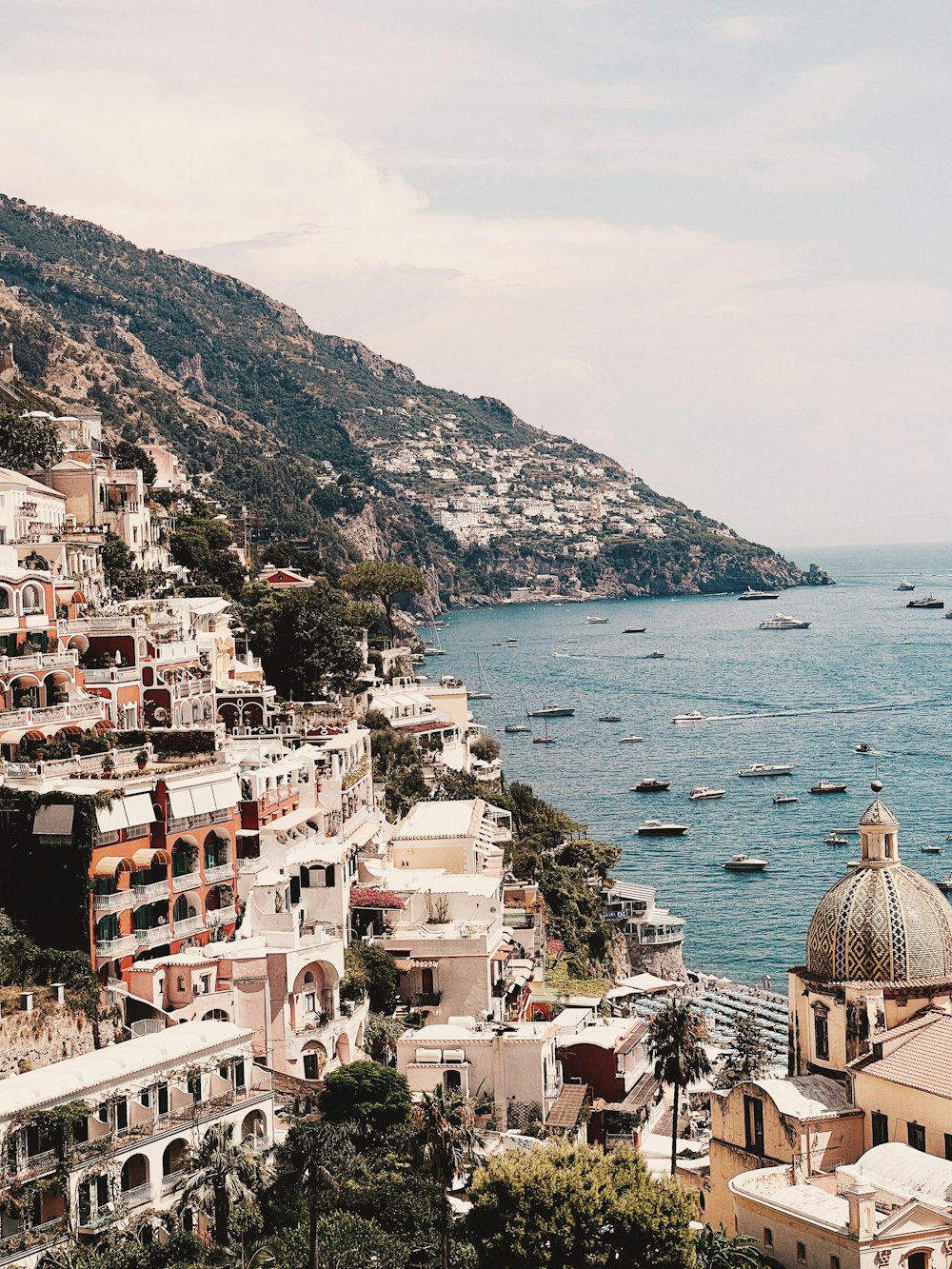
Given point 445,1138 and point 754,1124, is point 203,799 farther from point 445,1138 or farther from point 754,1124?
point 754,1124

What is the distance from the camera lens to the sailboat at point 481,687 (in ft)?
501

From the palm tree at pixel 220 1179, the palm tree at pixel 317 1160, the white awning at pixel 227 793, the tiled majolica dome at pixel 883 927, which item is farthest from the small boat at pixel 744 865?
the palm tree at pixel 220 1179

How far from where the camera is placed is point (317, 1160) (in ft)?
88.4

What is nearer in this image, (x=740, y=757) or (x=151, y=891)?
(x=151, y=891)

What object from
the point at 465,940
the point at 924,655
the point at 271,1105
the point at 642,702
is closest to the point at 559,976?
the point at 465,940

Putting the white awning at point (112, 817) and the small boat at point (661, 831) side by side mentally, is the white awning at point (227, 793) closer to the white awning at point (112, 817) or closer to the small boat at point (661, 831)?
the white awning at point (112, 817)

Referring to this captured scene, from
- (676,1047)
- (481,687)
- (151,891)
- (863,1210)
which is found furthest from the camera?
(481,687)

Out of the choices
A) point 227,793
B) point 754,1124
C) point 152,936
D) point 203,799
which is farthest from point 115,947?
point 754,1124

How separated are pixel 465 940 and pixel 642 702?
111 metres

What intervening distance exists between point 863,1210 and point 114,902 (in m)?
17.2

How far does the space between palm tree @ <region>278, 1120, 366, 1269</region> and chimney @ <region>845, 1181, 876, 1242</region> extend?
27.4 feet

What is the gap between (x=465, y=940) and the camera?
4103 cm

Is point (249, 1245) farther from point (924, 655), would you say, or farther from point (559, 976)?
point (924, 655)

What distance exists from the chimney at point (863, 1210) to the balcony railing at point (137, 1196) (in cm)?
→ 1212
